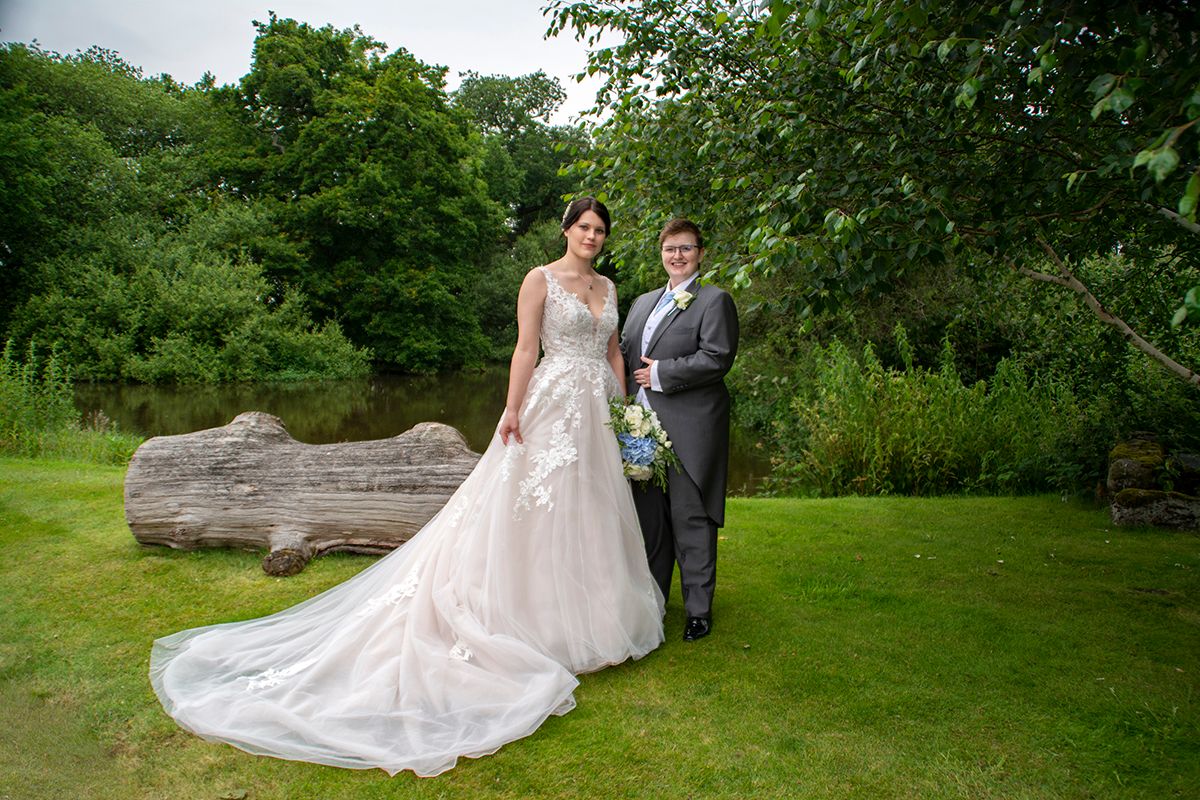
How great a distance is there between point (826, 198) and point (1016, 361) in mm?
8301

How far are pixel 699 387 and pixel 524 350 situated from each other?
3.19 feet

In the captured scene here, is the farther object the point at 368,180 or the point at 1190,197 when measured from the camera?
the point at 368,180

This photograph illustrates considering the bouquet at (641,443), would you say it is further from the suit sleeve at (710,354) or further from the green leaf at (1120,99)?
the green leaf at (1120,99)

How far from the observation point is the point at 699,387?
4156mm

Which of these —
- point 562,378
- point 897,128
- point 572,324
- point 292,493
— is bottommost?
point 292,493

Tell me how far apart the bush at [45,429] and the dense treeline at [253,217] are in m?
10.0

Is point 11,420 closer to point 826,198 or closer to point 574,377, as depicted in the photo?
point 574,377

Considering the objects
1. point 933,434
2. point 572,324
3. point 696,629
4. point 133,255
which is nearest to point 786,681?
point 696,629

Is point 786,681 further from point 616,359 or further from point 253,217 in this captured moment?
point 253,217

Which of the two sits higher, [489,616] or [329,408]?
[329,408]

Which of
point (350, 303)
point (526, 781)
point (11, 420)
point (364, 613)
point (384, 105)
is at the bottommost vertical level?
point (526, 781)

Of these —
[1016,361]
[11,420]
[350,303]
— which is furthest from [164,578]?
[350,303]

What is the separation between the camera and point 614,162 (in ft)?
16.3

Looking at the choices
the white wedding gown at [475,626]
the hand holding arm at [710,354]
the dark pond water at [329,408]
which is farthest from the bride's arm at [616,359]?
the dark pond water at [329,408]
